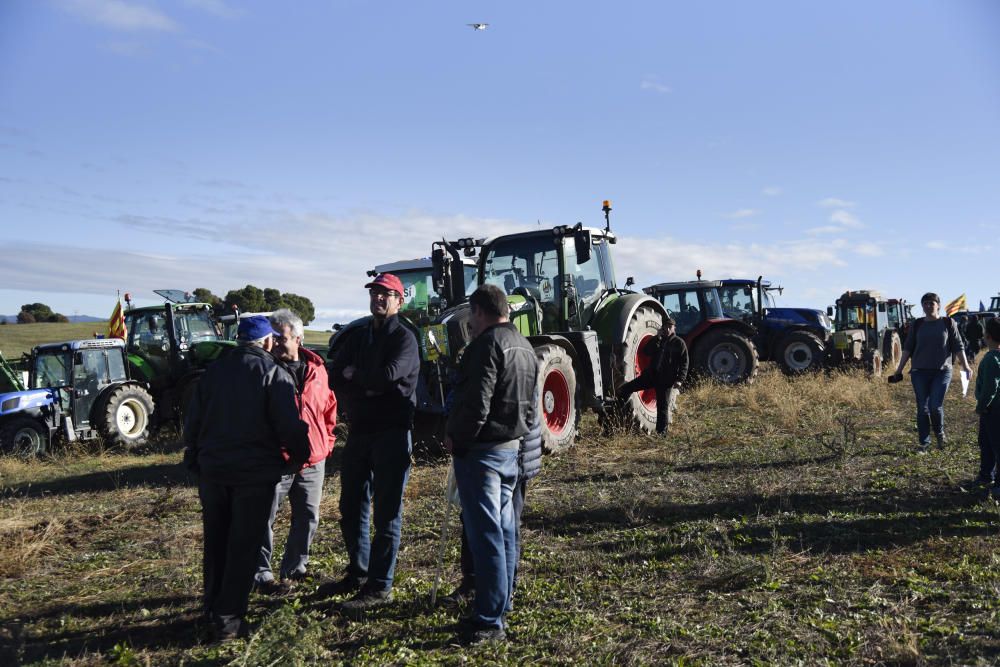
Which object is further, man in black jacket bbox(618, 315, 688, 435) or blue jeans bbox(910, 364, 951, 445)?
man in black jacket bbox(618, 315, 688, 435)

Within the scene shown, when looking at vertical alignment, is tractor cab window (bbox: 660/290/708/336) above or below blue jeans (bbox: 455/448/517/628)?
above

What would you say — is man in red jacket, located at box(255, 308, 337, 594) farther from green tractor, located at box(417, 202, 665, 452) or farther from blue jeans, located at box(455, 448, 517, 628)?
green tractor, located at box(417, 202, 665, 452)

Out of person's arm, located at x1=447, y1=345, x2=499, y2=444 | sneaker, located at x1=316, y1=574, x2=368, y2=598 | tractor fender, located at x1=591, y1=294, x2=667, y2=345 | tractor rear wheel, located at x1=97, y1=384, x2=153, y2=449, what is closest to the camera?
Result: person's arm, located at x1=447, y1=345, x2=499, y2=444

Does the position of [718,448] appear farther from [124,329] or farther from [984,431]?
[124,329]

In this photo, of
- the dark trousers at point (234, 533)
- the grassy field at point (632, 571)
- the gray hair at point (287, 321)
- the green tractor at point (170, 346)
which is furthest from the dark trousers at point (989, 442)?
the green tractor at point (170, 346)

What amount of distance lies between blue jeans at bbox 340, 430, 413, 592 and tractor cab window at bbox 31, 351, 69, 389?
9714 mm

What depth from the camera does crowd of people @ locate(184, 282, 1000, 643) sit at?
3.58 meters

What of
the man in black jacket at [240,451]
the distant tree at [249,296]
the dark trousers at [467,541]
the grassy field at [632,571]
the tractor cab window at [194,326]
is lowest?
the grassy field at [632,571]

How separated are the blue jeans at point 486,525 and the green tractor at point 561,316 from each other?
13.9ft

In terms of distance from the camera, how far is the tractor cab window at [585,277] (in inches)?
359

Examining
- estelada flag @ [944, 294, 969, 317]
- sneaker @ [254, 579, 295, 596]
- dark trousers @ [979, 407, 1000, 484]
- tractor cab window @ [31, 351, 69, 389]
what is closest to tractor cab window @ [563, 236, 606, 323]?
dark trousers @ [979, 407, 1000, 484]

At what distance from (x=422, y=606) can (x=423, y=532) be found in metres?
1.43

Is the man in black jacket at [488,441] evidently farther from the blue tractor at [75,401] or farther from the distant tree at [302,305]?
the distant tree at [302,305]

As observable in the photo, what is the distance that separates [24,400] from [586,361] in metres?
8.32
